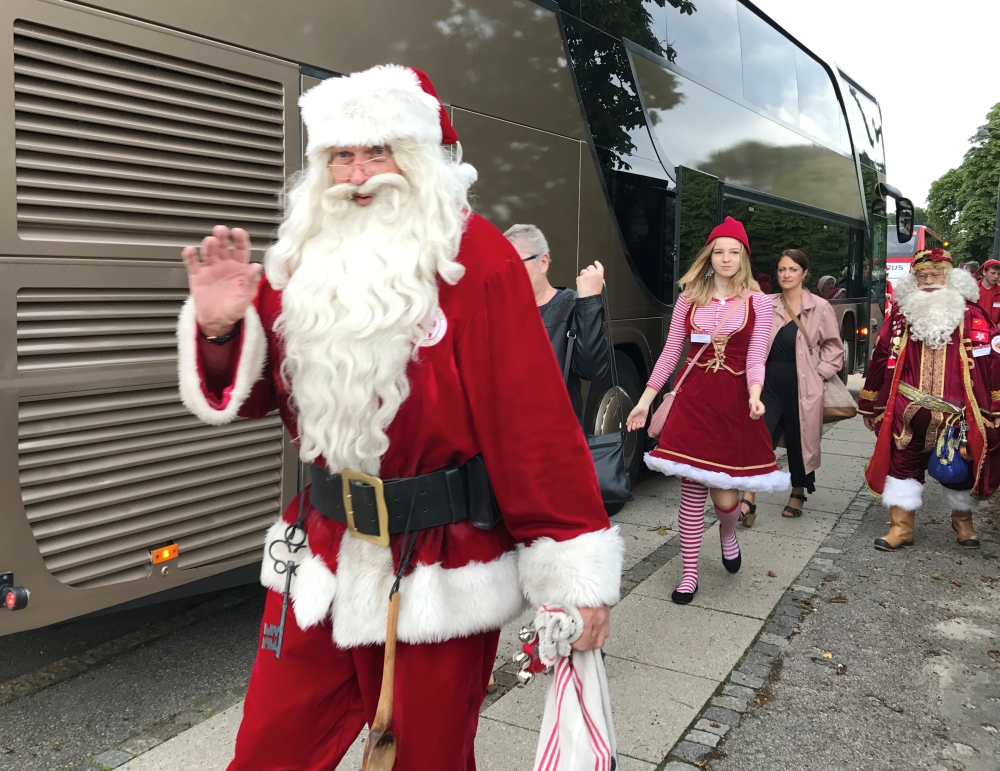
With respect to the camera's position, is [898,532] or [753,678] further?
[898,532]

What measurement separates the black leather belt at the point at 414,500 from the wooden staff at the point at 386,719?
151 mm

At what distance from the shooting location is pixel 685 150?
275 inches

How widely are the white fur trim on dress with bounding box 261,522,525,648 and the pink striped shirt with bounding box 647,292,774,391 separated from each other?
2859 millimetres

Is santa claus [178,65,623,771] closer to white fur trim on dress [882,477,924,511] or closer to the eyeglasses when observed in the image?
the eyeglasses

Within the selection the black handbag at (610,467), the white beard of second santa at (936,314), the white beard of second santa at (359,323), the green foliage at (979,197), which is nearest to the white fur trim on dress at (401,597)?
the white beard of second santa at (359,323)

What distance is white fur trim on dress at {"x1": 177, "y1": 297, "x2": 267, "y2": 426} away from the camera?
1.88m

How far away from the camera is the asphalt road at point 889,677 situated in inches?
126

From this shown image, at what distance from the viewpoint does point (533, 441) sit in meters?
1.84

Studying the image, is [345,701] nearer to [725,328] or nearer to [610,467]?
[610,467]

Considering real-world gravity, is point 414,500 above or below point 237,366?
below

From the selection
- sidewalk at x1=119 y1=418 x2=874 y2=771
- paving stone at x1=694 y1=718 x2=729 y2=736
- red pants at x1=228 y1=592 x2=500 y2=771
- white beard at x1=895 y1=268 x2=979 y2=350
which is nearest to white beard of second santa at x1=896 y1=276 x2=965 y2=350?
white beard at x1=895 y1=268 x2=979 y2=350

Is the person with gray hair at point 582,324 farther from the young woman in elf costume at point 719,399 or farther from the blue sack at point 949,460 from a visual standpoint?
the blue sack at point 949,460

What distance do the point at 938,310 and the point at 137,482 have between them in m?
4.49

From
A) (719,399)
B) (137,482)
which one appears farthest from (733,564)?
(137,482)
